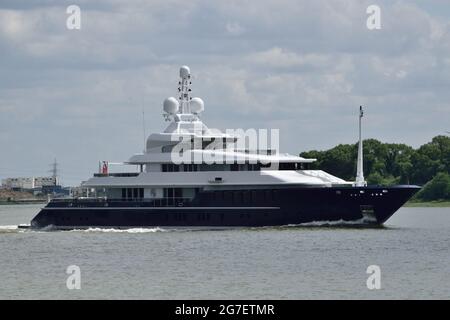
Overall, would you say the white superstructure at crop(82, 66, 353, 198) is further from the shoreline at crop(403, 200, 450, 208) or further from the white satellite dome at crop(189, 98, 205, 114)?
the shoreline at crop(403, 200, 450, 208)

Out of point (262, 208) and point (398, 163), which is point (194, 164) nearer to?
point (262, 208)

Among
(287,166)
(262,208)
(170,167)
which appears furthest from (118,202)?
(287,166)

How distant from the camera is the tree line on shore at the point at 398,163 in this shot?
149 meters

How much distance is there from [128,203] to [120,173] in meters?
2.57

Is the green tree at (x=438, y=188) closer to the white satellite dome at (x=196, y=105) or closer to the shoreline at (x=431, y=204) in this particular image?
the shoreline at (x=431, y=204)

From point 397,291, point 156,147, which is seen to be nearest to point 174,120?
point 156,147

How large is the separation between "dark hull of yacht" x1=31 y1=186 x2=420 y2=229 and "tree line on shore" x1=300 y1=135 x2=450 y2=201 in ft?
204

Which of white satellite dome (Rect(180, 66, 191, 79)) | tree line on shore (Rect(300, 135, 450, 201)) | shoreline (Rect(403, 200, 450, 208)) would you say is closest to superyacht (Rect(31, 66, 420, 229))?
white satellite dome (Rect(180, 66, 191, 79))

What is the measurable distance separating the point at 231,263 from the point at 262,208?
19279 millimetres

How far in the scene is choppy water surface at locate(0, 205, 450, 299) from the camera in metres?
51.2

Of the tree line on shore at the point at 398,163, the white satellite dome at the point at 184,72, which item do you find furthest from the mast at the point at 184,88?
the tree line on shore at the point at 398,163

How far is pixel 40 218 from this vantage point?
87125 mm

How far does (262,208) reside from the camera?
79.4 metres

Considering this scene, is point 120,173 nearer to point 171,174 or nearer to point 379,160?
point 171,174
